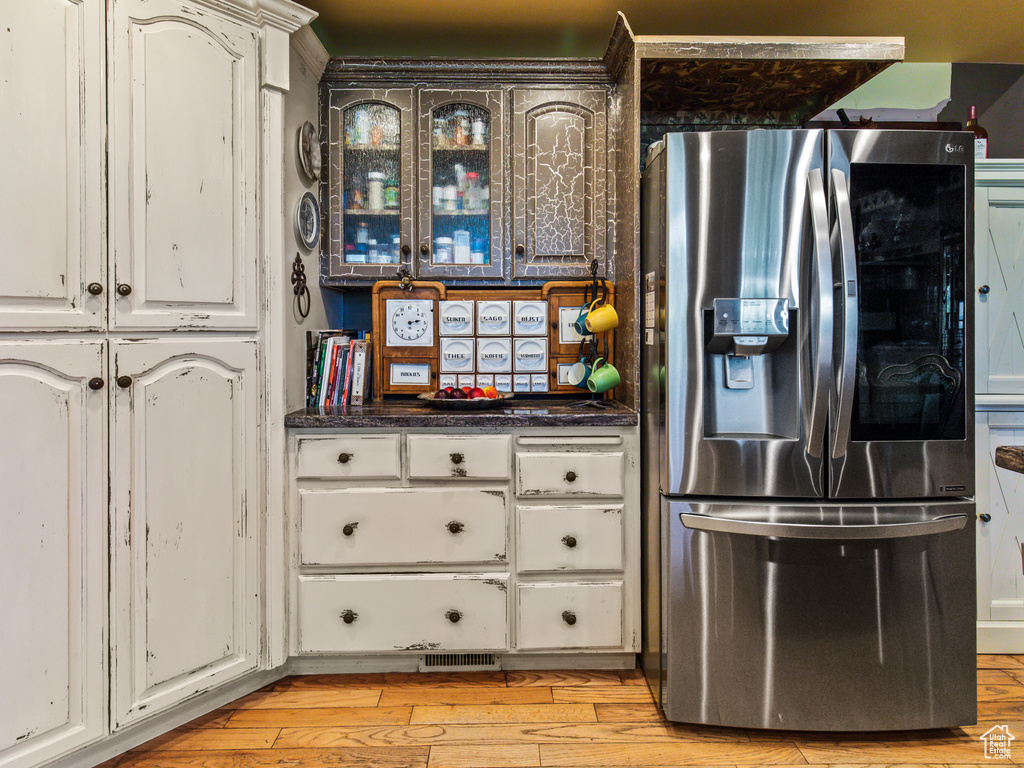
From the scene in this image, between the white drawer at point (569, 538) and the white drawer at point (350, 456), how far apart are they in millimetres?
455

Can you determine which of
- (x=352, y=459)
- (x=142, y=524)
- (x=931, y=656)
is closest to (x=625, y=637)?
(x=931, y=656)

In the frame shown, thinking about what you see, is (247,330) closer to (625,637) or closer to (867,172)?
(625,637)

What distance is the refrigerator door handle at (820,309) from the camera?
1.63m

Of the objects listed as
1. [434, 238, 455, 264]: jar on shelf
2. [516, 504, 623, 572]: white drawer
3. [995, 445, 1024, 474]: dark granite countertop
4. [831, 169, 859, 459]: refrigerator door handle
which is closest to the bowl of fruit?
[516, 504, 623, 572]: white drawer

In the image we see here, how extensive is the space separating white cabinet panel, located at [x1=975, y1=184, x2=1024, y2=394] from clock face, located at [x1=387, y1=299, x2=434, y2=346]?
78.2 inches

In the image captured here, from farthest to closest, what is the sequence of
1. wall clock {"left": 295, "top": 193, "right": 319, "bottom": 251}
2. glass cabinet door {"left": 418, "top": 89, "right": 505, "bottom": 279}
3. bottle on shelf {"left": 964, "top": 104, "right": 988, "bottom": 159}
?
glass cabinet door {"left": 418, "top": 89, "right": 505, "bottom": 279} → bottle on shelf {"left": 964, "top": 104, "right": 988, "bottom": 159} → wall clock {"left": 295, "top": 193, "right": 319, "bottom": 251}

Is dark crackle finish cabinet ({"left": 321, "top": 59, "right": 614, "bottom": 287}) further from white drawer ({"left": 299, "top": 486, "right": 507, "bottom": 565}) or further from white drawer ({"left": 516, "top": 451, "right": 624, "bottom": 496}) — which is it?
white drawer ({"left": 299, "top": 486, "right": 507, "bottom": 565})

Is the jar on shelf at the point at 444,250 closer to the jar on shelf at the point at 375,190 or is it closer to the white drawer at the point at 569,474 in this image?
the jar on shelf at the point at 375,190

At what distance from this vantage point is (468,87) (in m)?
2.42

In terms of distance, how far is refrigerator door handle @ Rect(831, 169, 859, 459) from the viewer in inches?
64.4

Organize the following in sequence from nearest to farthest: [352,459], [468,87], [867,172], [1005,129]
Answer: [867,172], [352,459], [468,87], [1005,129]

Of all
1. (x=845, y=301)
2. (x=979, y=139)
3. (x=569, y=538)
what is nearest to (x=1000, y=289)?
(x=979, y=139)

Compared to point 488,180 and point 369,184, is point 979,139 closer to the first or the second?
point 488,180

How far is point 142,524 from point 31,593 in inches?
10.7
